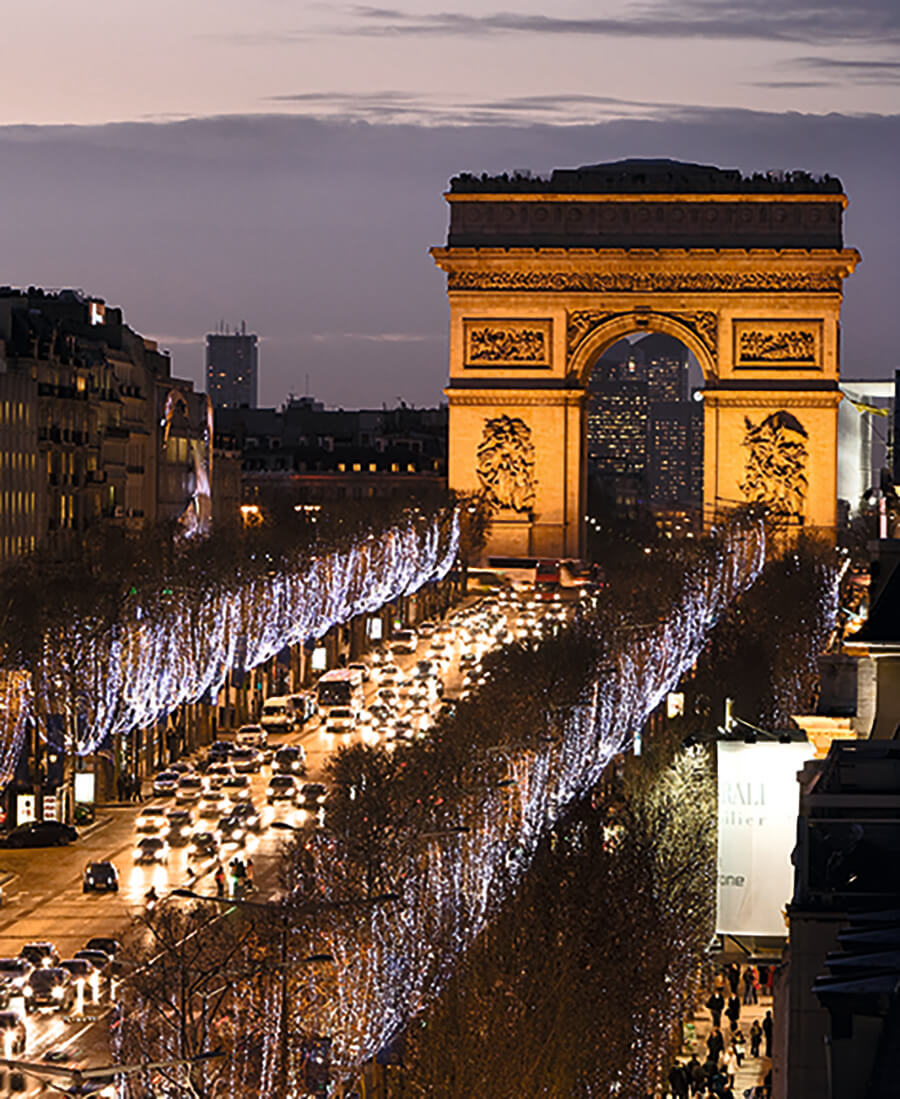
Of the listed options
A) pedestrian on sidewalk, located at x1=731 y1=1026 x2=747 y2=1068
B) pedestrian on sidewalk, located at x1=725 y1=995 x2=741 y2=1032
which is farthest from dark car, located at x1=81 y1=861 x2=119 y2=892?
pedestrian on sidewalk, located at x1=731 y1=1026 x2=747 y2=1068

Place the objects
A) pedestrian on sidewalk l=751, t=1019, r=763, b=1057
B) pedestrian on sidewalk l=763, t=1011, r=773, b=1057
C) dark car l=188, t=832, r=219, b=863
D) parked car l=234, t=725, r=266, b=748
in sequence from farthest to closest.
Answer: parked car l=234, t=725, r=266, b=748 → dark car l=188, t=832, r=219, b=863 → pedestrian on sidewalk l=751, t=1019, r=763, b=1057 → pedestrian on sidewalk l=763, t=1011, r=773, b=1057

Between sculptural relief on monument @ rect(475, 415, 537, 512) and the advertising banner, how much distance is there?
65.2m

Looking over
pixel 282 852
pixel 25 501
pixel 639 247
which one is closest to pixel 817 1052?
pixel 282 852

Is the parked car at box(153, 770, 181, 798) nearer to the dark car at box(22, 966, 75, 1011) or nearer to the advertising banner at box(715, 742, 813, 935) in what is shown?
the dark car at box(22, 966, 75, 1011)

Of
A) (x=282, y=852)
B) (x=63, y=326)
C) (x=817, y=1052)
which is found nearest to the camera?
(x=817, y=1052)

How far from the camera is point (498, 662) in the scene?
55812 mm

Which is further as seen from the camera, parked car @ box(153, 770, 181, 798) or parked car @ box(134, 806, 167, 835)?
parked car @ box(153, 770, 181, 798)

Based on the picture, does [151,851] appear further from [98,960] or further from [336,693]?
[336,693]

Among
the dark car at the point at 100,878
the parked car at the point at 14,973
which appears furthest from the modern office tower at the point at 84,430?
the parked car at the point at 14,973

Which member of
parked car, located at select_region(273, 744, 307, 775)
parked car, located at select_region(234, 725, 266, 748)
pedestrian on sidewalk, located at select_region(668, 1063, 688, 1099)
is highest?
parked car, located at select_region(273, 744, 307, 775)

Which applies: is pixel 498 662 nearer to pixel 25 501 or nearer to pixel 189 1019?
pixel 25 501

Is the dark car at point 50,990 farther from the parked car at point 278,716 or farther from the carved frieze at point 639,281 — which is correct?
the carved frieze at point 639,281

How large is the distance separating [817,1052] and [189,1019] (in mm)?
10340

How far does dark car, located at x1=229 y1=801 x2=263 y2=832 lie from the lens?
1610 inches
